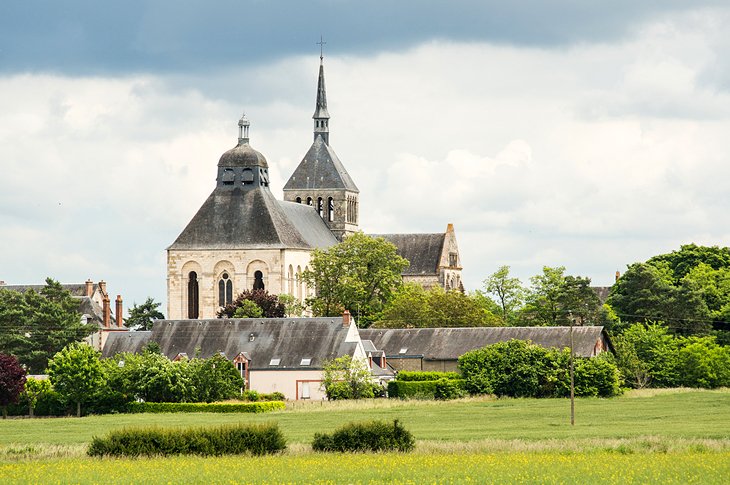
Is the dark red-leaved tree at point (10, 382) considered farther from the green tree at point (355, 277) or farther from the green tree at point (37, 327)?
the green tree at point (355, 277)

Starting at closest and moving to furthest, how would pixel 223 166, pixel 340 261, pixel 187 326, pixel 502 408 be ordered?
pixel 502 408 < pixel 187 326 < pixel 340 261 < pixel 223 166

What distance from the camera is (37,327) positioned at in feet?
330

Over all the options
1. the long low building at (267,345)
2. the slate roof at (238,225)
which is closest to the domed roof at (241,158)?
the slate roof at (238,225)

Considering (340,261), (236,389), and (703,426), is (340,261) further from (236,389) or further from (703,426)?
(703,426)

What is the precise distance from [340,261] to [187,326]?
83.6 feet

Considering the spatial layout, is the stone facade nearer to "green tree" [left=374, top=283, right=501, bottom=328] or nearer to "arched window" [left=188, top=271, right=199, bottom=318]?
"arched window" [left=188, top=271, right=199, bottom=318]

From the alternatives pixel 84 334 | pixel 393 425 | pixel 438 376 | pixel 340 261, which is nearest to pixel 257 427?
pixel 393 425

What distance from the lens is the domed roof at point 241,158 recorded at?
126 m

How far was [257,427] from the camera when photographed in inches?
1838

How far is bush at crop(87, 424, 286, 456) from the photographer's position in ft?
148

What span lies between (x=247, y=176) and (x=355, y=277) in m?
14.6

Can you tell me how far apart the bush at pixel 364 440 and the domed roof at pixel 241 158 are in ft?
263

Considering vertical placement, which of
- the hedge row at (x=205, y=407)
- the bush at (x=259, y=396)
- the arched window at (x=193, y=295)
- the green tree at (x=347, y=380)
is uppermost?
the arched window at (x=193, y=295)

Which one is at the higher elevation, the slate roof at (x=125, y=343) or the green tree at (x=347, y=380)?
the slate roof at (x=125, y=343)
